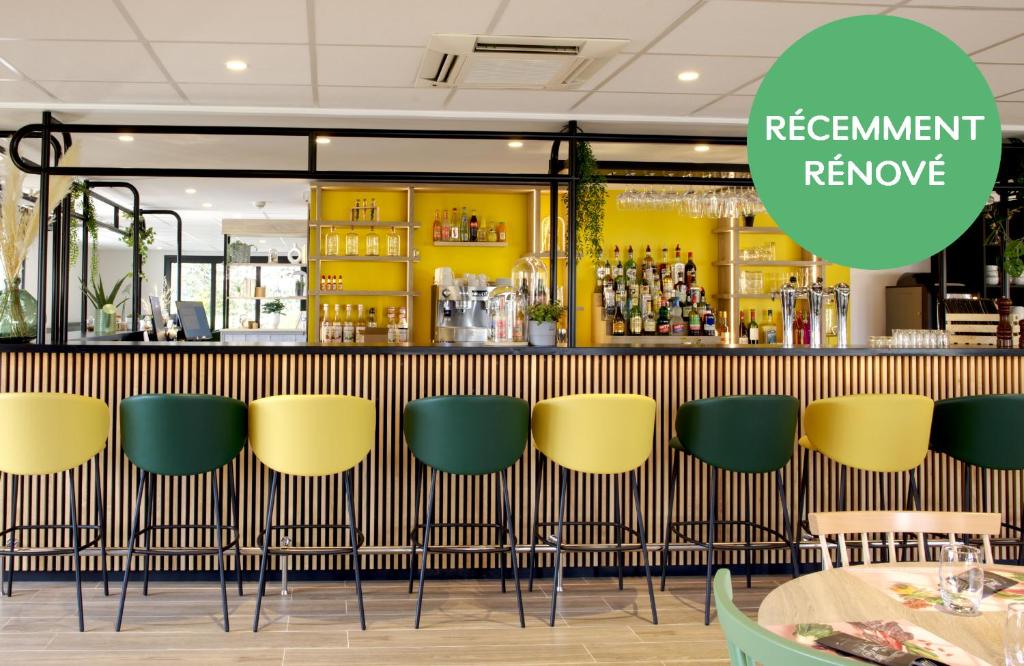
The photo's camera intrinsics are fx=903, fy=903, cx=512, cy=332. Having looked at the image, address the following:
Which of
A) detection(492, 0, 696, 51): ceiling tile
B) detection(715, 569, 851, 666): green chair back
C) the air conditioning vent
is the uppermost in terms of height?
detection(492, 0, 696, 51): ceiling tile

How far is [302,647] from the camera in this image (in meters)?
3.81

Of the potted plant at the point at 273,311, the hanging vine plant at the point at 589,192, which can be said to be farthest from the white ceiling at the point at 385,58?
the potted plant at the point at 273,311

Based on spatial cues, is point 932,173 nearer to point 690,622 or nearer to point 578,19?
point 578,19

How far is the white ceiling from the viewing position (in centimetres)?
371

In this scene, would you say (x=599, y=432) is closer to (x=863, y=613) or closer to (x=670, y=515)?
(x=670, y=515)

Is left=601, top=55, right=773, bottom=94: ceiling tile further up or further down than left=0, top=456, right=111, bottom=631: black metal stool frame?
further up

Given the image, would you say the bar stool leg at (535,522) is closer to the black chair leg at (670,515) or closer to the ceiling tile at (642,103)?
the black chair leg at (670,515)

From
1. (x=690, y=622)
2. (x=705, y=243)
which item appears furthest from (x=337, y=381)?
(x=705, y=243)

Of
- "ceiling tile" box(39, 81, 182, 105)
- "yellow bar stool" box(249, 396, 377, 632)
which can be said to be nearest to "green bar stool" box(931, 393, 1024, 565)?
"yellow bar stool" box(249, 396, 377, 632)

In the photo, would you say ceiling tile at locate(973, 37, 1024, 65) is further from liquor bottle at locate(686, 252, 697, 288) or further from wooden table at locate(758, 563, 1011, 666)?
liquor bottle at locate(686, 252, 697, 288)

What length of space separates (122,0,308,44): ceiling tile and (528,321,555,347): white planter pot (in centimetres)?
194

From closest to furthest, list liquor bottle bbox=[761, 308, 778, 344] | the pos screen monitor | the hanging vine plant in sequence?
the hanging vine plant → the pos screen monitor → liquor bottle bbox=[761, 308, 778, 344]

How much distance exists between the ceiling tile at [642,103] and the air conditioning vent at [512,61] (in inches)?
14.9

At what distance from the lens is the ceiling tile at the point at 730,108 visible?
17.1 feet
